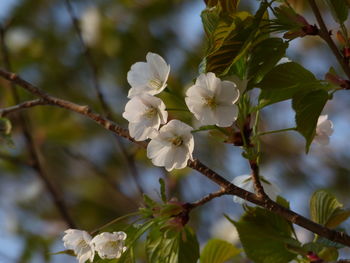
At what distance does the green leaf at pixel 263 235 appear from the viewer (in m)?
0.83

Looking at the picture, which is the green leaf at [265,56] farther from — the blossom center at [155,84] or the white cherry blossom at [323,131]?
the white cherry blossom at [323,131]

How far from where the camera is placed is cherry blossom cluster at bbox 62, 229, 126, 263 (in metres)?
0.76

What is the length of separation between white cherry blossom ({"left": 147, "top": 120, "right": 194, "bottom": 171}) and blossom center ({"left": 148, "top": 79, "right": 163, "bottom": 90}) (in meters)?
0.06

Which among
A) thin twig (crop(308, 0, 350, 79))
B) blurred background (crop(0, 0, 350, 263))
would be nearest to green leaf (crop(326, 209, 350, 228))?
thin twig (crop(308, 0, 350, 79))

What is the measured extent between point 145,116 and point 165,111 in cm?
3

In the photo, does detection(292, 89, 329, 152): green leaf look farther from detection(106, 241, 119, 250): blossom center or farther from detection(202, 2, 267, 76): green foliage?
detection(106, 241, 119, 250): blossom center

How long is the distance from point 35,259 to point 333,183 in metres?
1.23

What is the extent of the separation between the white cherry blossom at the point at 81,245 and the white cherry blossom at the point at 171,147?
135 mm

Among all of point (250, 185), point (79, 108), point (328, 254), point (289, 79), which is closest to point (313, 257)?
point (328, 254)

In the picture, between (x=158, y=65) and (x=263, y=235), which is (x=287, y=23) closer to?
(x=158, y=65)

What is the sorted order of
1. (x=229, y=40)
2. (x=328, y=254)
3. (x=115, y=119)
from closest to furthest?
(x=229, y=40) < (x=328, y=254) < (x=115, y=119)

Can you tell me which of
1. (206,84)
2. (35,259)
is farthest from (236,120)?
(35,259)

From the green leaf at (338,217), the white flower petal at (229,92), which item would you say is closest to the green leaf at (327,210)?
the green leaf at (338,217)

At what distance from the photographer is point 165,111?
739 mm
